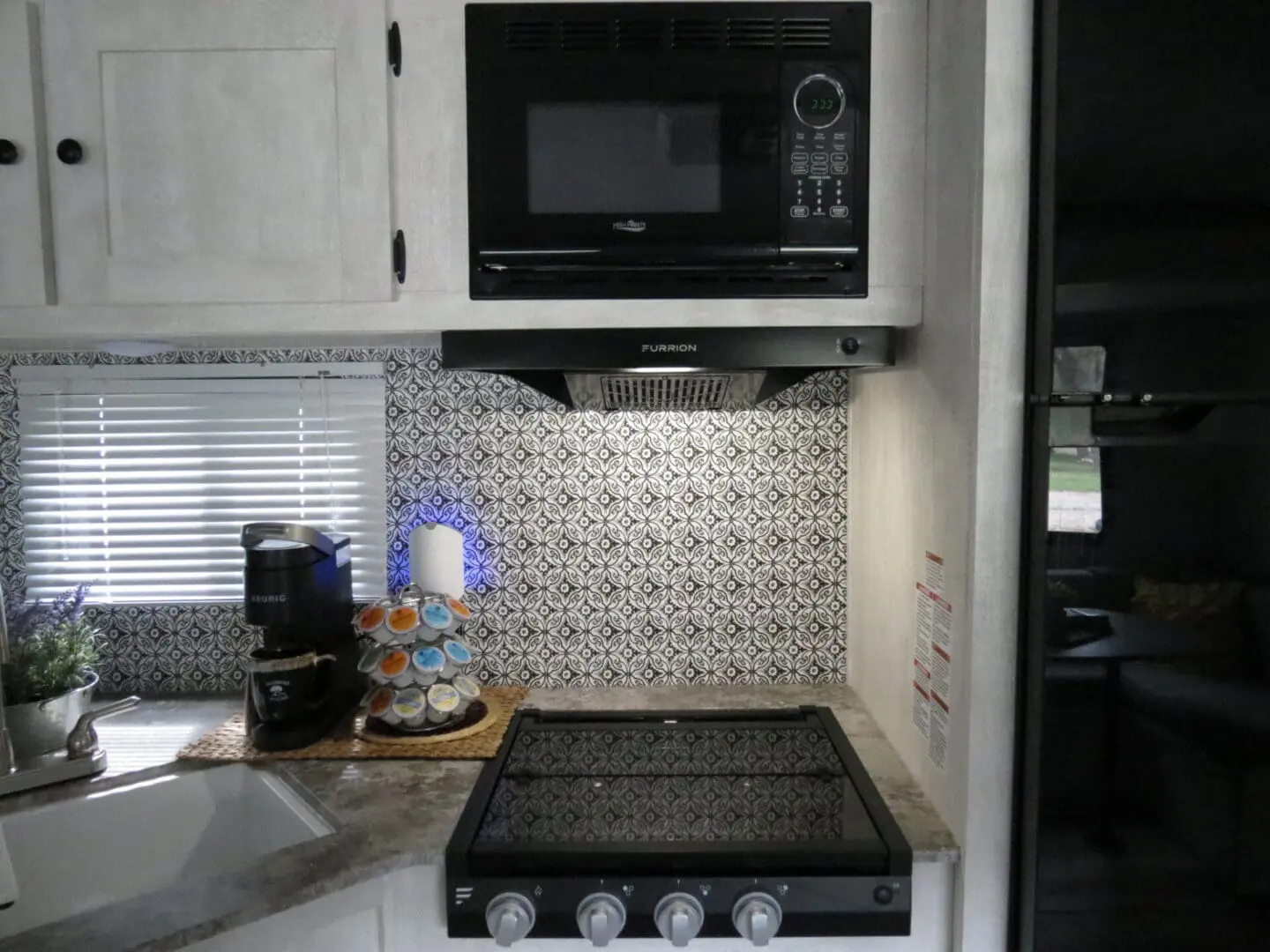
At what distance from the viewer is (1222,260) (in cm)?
106

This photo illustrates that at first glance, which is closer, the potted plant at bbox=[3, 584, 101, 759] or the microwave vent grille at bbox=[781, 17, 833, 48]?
the microwave vent grille at bbox=[781, 17, 833, 48]

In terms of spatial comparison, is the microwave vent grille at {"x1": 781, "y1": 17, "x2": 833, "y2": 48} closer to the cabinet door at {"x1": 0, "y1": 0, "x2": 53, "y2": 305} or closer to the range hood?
the range hood

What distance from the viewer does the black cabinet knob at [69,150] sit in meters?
1.35

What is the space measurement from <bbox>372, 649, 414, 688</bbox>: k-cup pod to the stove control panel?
1.45ft

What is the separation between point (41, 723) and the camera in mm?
1482

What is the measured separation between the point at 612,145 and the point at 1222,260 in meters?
0.86

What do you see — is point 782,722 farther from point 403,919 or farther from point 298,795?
point 298,795

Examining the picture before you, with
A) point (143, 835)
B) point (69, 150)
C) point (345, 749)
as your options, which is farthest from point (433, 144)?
point (143, 835)

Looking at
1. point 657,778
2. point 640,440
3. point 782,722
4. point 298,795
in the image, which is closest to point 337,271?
point 640,440

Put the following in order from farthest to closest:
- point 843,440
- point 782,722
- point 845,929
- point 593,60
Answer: point 843,440
point 782,722
point 593,60
point 845,929

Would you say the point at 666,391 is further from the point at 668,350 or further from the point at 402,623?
the point at 402,623

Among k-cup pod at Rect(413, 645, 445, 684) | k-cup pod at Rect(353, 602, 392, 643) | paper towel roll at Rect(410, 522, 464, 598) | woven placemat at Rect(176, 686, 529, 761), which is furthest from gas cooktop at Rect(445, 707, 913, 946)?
paper towel roll at Rect(410, 522, 464, 598)

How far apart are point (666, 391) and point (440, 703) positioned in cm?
71

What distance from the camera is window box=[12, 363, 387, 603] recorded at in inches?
72.3
